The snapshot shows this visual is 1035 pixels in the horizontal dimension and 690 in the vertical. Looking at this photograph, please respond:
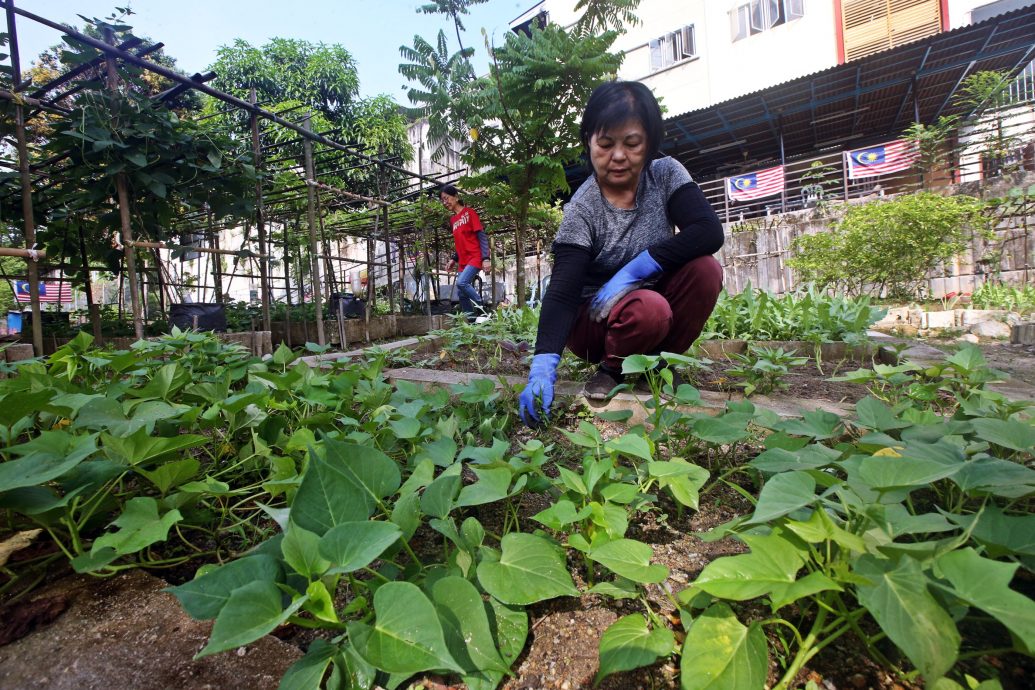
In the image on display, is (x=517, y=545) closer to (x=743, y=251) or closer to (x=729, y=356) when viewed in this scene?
(x=729, y=356)

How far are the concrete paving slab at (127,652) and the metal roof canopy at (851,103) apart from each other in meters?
9.30

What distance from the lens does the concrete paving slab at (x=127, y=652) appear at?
0.54m

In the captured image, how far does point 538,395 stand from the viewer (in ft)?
4.56

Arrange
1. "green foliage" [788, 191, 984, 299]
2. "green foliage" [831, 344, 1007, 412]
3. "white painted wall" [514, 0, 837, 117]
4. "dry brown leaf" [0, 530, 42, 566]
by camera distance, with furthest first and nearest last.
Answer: "white painted wall" [514, 0, 837, 117]
"green foliage" [788, 191, 984, 299]
"green foliage" [831, 344, 1007, 412]
"dry brown leaf" [0, 530, 42, 566]

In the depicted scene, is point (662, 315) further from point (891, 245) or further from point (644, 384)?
point (891, 245)

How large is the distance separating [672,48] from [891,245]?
1041cm

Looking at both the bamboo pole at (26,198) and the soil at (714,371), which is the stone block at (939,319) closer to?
the soil at (714,371)

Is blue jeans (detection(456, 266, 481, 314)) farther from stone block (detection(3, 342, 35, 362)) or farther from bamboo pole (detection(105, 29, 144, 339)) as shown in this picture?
stone block (detection(3, 342, 35, 362))

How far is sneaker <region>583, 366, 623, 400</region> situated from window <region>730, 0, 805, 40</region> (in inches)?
519

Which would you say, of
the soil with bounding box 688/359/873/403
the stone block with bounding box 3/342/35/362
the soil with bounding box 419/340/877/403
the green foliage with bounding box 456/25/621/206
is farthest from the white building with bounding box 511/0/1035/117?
the stone block with bounding box 3/342/35/362

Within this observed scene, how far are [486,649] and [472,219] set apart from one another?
5280mm

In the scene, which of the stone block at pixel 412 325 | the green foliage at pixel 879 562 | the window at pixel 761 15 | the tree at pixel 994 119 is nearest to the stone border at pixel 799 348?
the green foliage at pixel 879 562

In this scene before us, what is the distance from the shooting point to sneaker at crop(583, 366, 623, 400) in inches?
61.1

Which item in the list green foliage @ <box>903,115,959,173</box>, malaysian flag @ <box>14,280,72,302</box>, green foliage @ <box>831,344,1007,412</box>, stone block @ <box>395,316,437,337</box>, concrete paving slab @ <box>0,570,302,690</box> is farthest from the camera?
green foliage @ <box>903,115,959,173</box>
